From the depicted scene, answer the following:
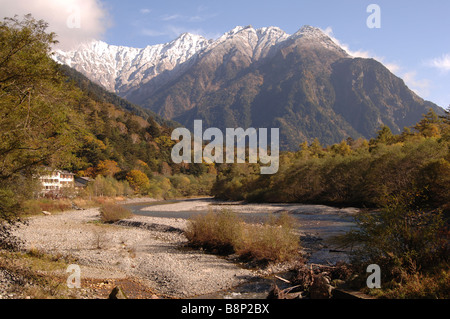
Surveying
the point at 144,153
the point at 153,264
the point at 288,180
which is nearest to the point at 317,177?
the point at 288,180

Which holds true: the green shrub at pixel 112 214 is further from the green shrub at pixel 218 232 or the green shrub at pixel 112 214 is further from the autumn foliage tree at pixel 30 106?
the autumn foliage tree at pixel 30 106

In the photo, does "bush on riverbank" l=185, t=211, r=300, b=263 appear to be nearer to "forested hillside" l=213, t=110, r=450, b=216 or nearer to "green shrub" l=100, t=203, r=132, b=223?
"forested hillside" l=213, t=110, r=450, b=216

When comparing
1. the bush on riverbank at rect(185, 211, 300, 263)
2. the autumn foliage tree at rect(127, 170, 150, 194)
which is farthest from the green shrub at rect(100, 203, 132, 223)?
the autumn foliage tree at rect(127, 170, 150, 194)

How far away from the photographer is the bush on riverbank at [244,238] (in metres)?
16.1

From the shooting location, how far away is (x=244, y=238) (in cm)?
1808

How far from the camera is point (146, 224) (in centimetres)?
3256

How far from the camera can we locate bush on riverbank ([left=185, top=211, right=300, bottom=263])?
16078 millimetres

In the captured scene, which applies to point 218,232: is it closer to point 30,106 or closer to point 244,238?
point 244,238

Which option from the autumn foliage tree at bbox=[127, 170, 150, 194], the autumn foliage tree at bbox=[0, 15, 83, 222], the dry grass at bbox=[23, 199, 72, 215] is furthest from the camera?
the autumn foliage tree at bbox=[127, 170, 150, 194]
